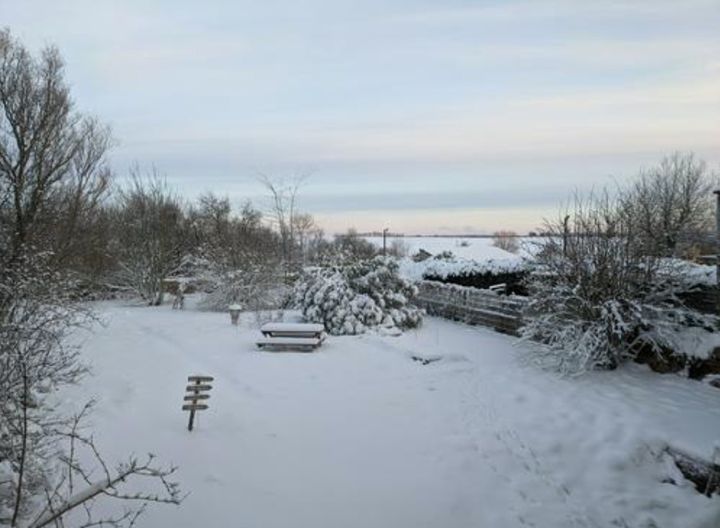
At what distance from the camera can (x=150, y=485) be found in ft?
19.2

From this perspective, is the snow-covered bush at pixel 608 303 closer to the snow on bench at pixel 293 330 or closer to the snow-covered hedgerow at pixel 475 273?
the snow on bench at pixel 293 330

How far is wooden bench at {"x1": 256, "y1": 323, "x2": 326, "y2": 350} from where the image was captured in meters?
11.7

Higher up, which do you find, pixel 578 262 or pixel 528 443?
pixel 578 262

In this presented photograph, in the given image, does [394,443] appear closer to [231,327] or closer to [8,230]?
[8,230]

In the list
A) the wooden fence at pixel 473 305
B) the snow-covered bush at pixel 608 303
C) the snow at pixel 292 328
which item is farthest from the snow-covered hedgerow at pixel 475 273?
the snow-covered bush at pixel 608 303

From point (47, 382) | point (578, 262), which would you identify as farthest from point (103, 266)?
point (578, 262)

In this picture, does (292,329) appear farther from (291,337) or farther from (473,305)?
(473,305)

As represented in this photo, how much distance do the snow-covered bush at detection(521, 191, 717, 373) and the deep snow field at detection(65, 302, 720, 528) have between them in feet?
1.36

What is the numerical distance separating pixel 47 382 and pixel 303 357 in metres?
4.18

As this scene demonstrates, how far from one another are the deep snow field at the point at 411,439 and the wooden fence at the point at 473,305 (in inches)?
84.8

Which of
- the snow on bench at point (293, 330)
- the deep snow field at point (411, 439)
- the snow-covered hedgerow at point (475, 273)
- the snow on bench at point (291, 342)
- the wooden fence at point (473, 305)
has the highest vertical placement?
the snow-covered hedgerow at point (475, 273)

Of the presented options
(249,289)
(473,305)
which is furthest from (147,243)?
(473,305)

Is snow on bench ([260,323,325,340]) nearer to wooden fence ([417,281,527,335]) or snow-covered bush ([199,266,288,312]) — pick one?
wooden fence ([417,281,527,335])

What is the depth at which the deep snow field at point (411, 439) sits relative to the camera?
209 inches
